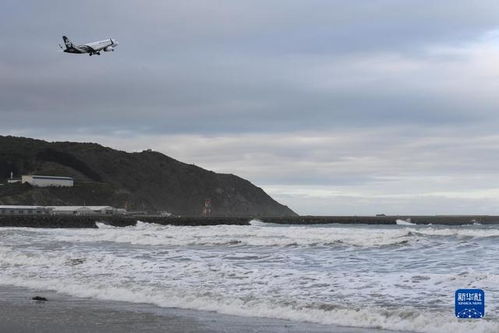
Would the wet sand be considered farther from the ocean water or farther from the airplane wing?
the airplane wing

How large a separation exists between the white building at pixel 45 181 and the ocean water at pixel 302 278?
130933 mm

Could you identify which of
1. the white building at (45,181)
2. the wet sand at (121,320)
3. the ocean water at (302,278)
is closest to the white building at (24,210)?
the white building at (45,181)

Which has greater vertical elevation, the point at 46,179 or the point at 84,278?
the point at 46,179

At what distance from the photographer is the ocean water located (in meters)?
12.1

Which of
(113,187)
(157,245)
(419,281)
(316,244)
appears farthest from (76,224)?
(113,187)

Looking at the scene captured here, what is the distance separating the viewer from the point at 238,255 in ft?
77.6

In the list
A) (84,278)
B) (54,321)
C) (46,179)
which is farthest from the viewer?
(46,179)

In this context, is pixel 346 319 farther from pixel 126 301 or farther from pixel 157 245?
pixel 157 245

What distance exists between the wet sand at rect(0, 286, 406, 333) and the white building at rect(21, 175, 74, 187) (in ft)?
478

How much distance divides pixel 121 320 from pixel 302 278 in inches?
235

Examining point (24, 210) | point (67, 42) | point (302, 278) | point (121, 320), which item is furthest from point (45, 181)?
point (121, 320)

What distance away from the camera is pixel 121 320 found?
38.9 feet

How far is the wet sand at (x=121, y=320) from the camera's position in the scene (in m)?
10.8

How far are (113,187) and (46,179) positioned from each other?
63.5ft
